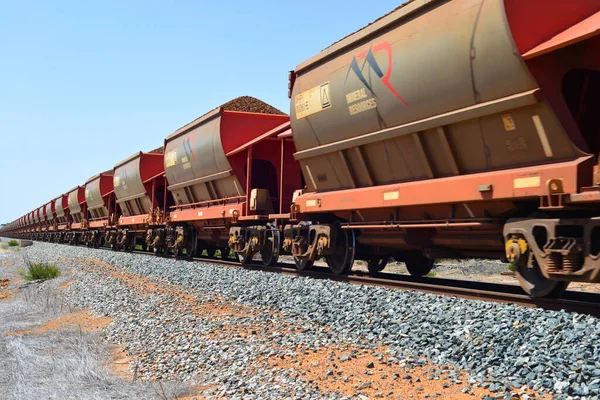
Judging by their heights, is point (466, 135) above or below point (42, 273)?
above

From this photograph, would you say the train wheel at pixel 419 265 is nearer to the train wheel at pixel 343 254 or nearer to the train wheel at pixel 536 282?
the train wheel at pixel 343 254

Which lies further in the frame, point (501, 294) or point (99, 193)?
point (99, 193)

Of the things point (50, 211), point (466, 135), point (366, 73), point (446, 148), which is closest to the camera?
point (466, 135)

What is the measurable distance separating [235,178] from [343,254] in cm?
431

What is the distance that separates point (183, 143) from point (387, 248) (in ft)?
28.1

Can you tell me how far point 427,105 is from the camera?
7.07m

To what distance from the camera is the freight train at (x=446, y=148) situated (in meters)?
5.58

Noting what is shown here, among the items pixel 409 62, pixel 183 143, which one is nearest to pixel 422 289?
pixel 409 62

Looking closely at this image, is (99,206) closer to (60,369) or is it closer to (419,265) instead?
(419,265)

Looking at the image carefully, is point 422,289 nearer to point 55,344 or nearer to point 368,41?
point 368,41

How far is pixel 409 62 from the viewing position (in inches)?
285

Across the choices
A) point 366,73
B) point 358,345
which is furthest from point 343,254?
point 358,345

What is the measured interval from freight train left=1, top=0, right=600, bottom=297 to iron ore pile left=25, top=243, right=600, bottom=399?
46.9 inches

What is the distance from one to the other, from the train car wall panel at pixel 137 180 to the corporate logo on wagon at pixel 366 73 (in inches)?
523
